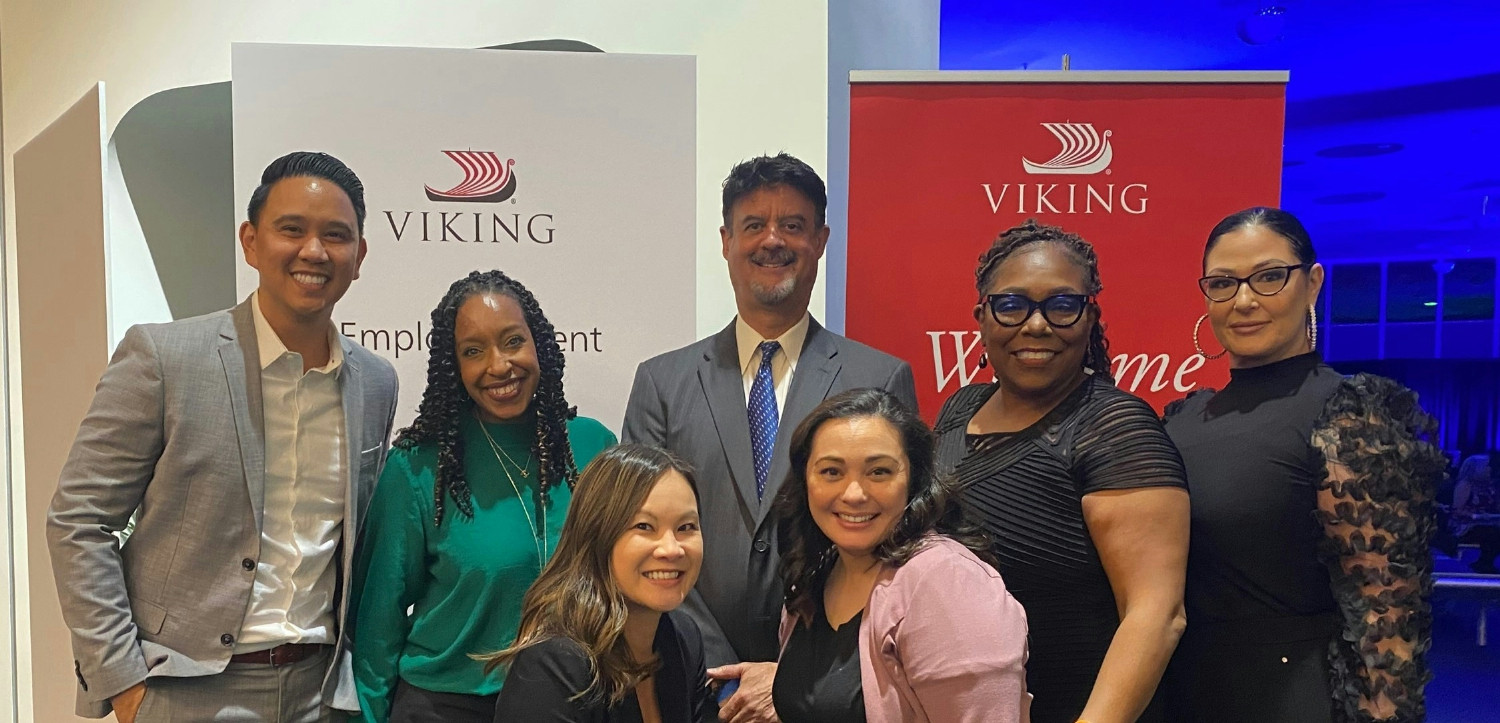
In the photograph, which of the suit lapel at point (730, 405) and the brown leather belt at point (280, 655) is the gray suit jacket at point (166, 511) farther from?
the suit lapel at point (730, 405)

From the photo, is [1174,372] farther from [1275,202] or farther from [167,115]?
[167,115]

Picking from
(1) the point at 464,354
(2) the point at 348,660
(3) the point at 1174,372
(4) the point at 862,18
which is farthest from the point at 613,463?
(4) the point at 862,18

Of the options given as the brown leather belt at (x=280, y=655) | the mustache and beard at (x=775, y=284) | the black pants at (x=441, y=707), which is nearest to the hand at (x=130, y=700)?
the brown leather belt at (x=280, y=655)

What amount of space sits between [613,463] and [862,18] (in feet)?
8.15

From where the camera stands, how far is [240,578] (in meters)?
2.27

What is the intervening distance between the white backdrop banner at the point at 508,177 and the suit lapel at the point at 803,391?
1.87 feet

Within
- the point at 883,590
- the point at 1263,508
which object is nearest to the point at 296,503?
the point at 883,590

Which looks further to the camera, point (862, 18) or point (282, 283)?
point (862, 18)

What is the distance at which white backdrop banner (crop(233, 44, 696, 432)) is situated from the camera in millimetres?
2910

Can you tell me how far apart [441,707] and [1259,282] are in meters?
2.16

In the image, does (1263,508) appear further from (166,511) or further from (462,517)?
(166,511)

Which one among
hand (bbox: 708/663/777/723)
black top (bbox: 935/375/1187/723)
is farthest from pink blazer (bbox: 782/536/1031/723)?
hand (bbox: 708/663/777/723)

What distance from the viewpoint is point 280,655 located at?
91.5 inches

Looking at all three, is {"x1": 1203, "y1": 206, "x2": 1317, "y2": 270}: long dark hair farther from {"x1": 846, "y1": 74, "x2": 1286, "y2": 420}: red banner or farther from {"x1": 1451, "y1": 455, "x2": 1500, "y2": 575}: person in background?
{"x1": 1451, "y1": 455, "x2": 1500, "y2": 575}: person in background
